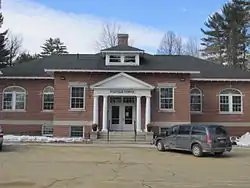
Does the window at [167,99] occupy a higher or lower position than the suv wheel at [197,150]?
higher

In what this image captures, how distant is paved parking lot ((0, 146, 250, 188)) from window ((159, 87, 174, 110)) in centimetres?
1405

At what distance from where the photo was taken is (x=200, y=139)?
21531mm

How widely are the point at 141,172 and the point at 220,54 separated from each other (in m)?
53.1

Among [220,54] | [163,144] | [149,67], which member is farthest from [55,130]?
[220,54]

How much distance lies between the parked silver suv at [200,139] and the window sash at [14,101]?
58.8ft

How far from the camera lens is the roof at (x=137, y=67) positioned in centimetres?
3372

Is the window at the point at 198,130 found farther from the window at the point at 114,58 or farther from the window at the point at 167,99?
the window at the point at 114,58

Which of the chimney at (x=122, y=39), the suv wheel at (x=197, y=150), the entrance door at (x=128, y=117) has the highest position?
the chimney at (x=122, y=39)

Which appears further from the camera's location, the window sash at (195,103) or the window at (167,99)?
the window sash at (195,103)

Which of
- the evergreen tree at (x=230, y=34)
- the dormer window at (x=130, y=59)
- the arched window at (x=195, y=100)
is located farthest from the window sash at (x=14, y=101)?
the evergreen tree at (x=230, y=34)

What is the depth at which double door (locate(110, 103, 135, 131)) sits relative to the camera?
111 feet

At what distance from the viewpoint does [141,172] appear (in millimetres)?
14500

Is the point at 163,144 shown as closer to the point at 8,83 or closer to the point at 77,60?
the point at 77,60

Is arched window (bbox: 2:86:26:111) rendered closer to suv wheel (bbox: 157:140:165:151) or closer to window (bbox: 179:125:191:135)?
suv wheel (bbox: 157:140:165:151)
